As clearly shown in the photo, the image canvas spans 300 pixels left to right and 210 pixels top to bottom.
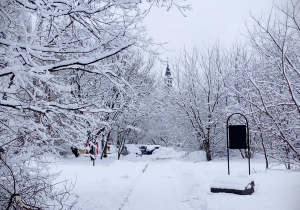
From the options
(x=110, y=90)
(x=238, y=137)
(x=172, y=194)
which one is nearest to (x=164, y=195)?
(x=172, y=194)

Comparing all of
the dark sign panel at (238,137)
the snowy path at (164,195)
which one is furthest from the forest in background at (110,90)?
the snowy path at (164,195)

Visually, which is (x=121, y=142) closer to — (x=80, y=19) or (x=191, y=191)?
(x=191, y=191)

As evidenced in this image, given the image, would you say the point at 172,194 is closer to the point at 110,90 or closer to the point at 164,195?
the point at 164,195

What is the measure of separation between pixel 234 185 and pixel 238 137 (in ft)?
8.24

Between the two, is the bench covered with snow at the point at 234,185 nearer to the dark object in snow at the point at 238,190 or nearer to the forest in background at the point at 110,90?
the dark object in snow at the point at 238,190

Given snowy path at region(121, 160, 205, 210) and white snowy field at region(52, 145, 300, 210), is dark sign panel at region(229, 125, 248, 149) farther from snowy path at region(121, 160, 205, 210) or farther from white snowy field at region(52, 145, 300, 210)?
snowy path at region(121, 160, 205, 210)

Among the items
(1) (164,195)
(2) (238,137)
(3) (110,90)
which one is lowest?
(1) (164,195)

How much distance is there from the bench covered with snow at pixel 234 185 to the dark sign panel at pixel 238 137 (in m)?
1.77

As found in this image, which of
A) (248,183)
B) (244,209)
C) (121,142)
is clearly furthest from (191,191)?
(121,142)

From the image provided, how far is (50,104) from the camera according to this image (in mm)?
4273

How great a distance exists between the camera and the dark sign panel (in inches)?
408

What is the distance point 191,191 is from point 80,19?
6.14m

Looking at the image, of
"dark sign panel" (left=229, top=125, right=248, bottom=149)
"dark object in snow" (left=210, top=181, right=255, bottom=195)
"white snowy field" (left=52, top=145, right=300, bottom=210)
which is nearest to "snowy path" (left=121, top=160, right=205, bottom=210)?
"white snowy field" (left=52, top=145, right=300, bottom=210)

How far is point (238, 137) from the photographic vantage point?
34.4 feet
